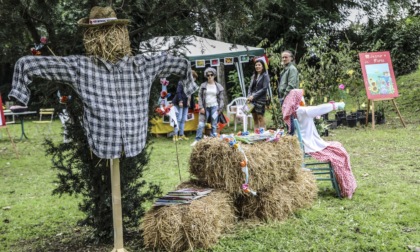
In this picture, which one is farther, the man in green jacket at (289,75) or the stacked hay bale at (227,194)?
the man in green jacket at (289,75)

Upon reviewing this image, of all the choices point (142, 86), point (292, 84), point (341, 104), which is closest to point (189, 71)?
point (142, 86)

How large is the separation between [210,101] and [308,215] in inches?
247

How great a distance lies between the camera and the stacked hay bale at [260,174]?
4.86 m

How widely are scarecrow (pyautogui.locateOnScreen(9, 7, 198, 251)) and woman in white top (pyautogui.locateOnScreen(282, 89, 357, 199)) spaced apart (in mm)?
2489

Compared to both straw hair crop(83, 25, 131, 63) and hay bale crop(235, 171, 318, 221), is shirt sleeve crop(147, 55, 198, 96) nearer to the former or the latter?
straw hair crop(83, 25, 131, 63)

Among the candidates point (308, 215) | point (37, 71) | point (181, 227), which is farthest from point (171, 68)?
point (308, 215)

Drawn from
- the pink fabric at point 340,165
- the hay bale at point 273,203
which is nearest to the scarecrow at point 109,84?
the hay bale at point 273,203

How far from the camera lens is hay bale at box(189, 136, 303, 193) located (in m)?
4.85

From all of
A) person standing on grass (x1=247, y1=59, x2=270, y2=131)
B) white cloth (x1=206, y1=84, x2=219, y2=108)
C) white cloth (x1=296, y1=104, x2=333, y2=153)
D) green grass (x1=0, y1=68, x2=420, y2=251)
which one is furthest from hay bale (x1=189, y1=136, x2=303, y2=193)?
white cloth (x1=206, y1=84, x2=219, y2=108)

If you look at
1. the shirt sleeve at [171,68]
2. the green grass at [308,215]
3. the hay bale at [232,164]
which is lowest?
the green grass at [308,215]

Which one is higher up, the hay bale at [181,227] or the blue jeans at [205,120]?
the blue jeans at [205,120]

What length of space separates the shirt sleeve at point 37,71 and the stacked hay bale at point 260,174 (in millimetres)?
1682

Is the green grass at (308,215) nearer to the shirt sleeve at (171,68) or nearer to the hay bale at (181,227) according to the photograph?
the hay bale at (181,227)

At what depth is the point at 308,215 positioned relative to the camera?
525 cm
